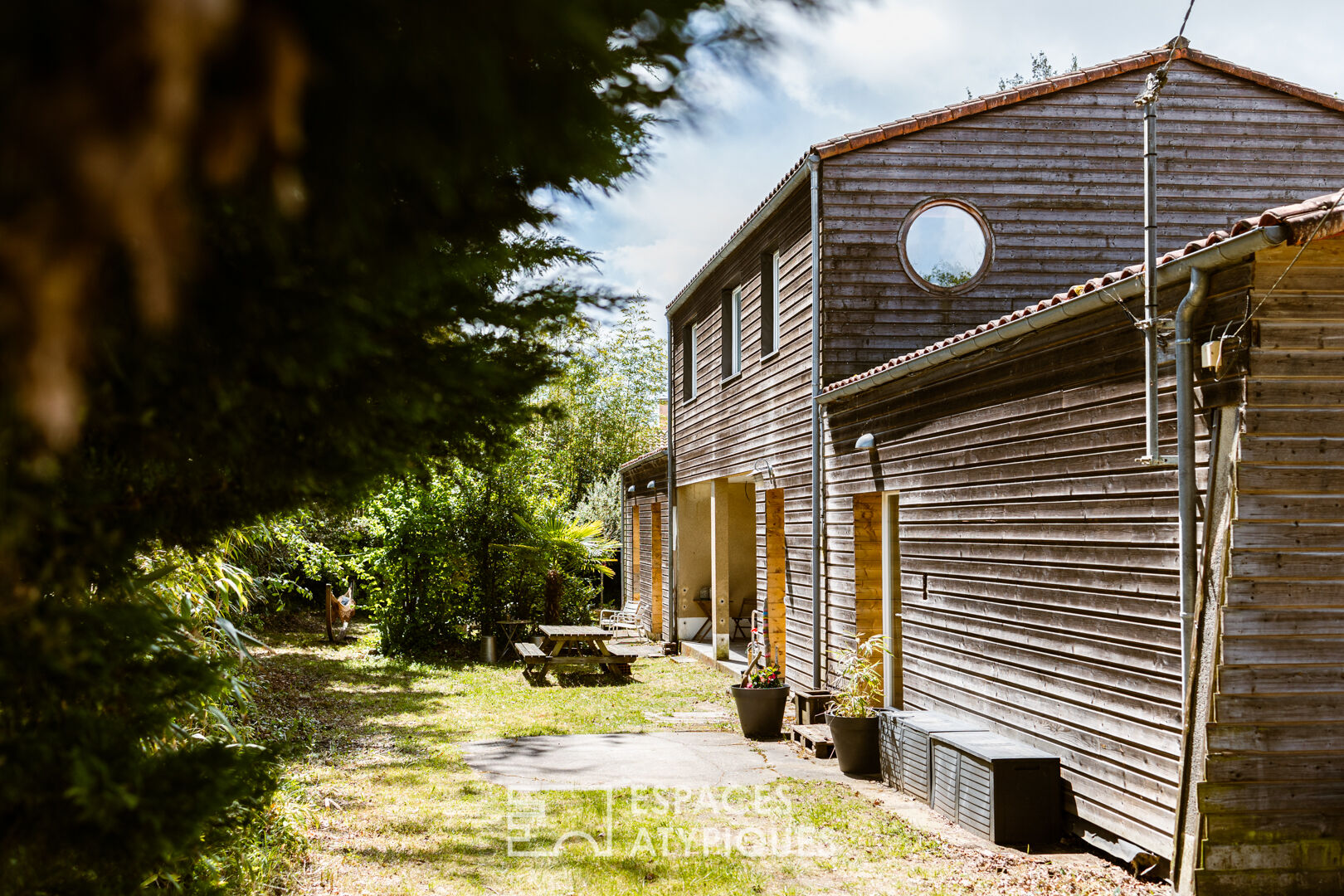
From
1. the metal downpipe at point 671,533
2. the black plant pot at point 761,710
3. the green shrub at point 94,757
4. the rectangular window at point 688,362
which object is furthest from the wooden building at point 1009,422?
the green shrub at point 94,757

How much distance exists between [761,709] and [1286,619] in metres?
5.35

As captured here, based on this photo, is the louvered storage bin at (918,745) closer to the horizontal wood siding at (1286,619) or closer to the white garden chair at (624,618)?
the horizontal wood siding at (1286,619)

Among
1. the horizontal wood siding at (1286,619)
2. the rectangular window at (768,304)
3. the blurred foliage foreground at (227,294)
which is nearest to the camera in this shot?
the blurred foliage foreground at (227,294)

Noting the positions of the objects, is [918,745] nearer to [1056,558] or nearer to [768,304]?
[1056,558]

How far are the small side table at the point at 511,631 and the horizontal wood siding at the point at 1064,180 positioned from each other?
27.7 ft

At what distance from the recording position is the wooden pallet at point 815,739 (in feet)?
27.6

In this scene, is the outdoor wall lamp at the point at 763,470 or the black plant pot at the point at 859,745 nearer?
the black plant pot at the point at 859,745

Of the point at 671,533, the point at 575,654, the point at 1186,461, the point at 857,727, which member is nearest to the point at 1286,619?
the point at 1186,461

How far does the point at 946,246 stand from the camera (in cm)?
1059

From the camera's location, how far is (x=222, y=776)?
186 centimetres

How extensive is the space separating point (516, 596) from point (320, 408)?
14612 millimetres

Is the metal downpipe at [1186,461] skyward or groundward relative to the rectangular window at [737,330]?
groundward

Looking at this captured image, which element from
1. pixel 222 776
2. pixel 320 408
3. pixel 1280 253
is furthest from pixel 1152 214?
pixel 222 776

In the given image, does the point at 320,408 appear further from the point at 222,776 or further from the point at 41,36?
the point at 41,36
